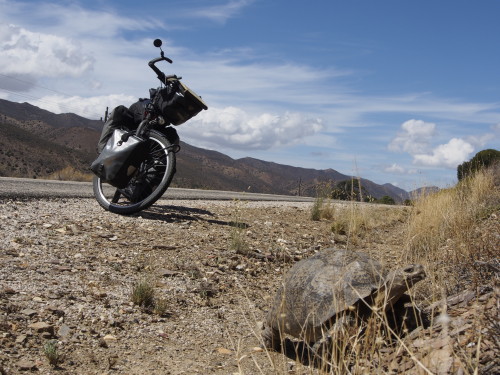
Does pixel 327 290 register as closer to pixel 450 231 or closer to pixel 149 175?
pixel 149 175

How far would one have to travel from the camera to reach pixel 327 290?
3.69 metres

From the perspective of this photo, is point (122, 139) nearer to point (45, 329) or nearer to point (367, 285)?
point (45, 329)

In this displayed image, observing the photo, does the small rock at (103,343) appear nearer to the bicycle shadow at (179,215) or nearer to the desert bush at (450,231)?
the desert bush at (450,231)

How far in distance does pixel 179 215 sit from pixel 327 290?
461 centimetres

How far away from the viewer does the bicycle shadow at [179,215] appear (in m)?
7.41

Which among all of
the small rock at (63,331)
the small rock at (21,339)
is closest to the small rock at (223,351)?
the small rock at (63,331)

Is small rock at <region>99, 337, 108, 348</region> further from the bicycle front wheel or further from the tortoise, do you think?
the bicycle front wheel

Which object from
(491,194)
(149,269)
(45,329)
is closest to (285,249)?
(149,269)

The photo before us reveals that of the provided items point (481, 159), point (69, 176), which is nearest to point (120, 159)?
point (69, 176)

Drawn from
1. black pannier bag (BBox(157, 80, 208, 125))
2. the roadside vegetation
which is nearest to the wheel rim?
black pannier bag (BBox(157, 80, 208, 125))

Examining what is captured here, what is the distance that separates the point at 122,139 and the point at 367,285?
453 centimetres

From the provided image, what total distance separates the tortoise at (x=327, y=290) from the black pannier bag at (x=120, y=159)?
359 centimetres

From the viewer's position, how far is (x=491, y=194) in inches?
422

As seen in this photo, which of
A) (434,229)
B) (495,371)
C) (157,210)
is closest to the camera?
(495,371)
